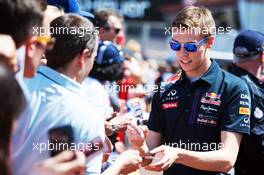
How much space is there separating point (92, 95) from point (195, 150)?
1084 mm

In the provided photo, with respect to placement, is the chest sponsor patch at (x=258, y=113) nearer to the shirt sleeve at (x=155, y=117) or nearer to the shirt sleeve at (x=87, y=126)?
the shirt sleeve at (x=155, y=117)

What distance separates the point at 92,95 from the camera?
444cm

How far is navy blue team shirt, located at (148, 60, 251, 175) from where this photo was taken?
11.9 ft

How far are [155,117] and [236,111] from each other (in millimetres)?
556

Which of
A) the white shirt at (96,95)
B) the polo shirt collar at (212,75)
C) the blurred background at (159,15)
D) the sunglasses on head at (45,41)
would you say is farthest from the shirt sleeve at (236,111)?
the blurred background at (159,15)

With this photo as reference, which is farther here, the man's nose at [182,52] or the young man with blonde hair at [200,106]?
the man's nose at [182,52]

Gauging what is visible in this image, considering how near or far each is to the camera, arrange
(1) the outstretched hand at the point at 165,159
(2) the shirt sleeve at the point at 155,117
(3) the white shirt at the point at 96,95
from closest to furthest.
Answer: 1. (1) the outstretched hand at the point at 165,159
2. (2) the shirt sleeve at the point at 155,117
3. (3) the white shirt at the point at 96,95

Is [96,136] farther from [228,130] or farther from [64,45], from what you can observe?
[228,130]

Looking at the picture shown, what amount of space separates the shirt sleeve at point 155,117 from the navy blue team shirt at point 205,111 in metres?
0.06

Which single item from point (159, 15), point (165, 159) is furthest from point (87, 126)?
point (159, 15)

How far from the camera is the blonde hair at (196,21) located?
369 centimetres

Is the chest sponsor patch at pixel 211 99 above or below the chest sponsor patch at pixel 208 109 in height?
above

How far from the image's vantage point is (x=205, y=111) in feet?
12.0

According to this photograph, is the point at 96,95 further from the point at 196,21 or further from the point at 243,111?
the point at 243,111
